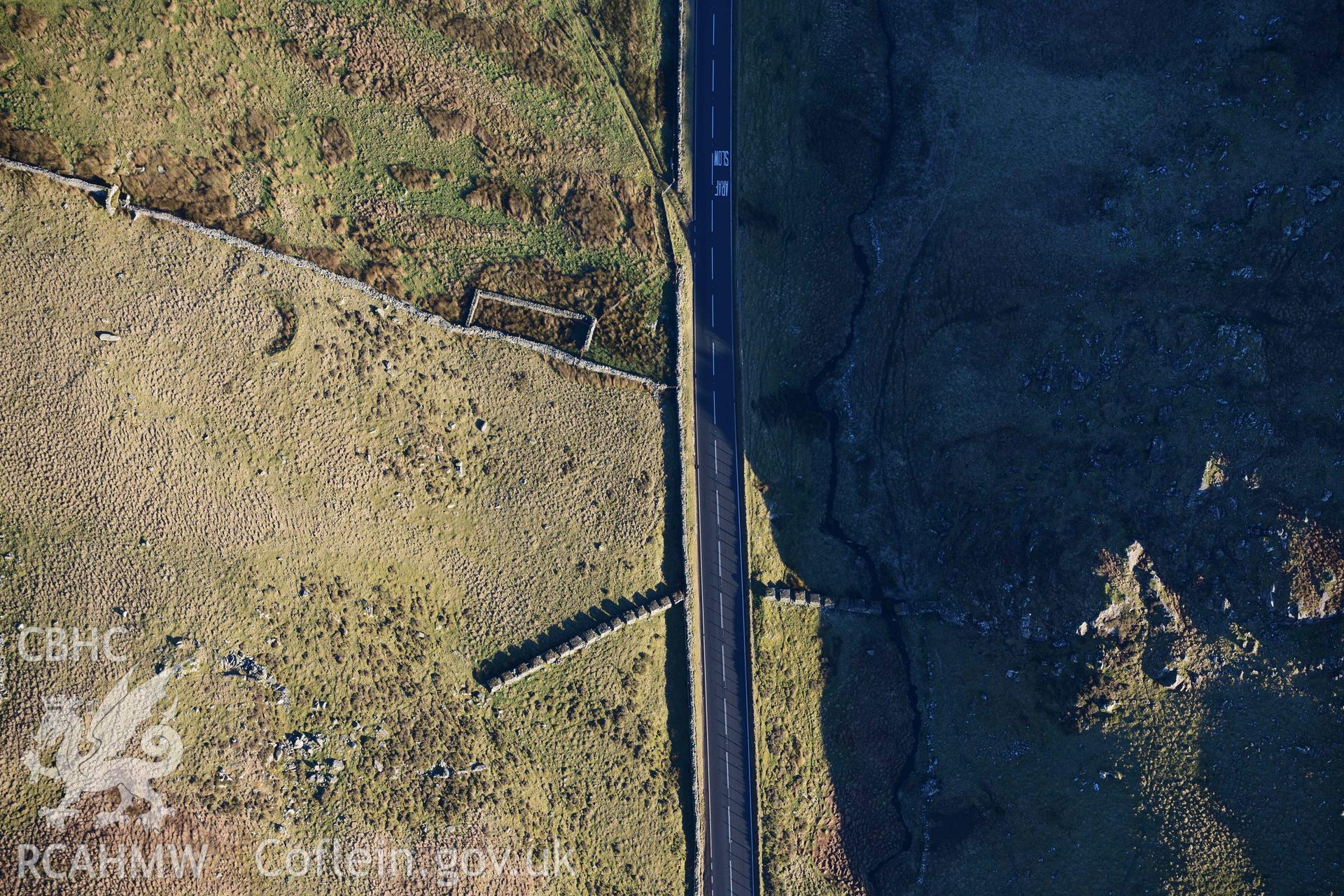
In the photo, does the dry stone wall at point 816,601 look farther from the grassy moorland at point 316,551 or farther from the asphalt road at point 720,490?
the grassy moorland at point 316,551

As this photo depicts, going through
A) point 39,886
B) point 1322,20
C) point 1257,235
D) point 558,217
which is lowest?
point 39,886

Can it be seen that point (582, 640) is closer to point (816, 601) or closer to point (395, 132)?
point (816, 601)

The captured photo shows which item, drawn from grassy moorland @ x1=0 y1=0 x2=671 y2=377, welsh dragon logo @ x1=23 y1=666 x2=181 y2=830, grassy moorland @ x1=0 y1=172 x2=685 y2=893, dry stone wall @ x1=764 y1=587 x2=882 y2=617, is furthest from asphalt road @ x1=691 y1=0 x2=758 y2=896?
welsh dragon logo @ x1=23 y1=666 x2=181 y2=830

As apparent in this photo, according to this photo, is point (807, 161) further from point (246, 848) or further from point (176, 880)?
point (176, 880)

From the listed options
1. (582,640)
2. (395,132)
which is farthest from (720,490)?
(395,132)

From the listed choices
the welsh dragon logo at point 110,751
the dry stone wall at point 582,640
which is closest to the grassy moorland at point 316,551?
the welsh dragon logo at point 110,751

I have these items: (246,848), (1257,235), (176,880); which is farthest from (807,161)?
(176,880)
